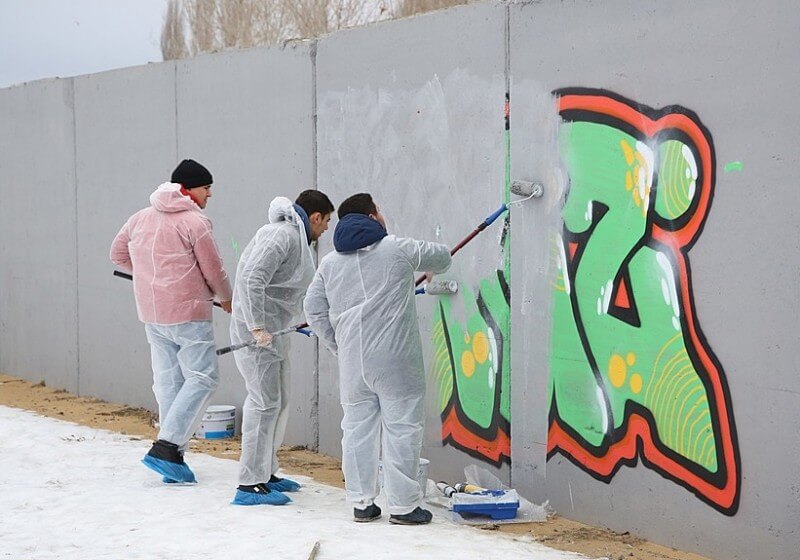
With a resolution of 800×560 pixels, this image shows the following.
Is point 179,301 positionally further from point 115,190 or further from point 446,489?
point 115,190

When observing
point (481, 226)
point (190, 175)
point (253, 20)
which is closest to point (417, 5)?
point (253, 20)

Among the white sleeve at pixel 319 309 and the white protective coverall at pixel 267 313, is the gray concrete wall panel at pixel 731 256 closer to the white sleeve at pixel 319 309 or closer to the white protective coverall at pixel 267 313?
the white sleeve at pixel 319 309

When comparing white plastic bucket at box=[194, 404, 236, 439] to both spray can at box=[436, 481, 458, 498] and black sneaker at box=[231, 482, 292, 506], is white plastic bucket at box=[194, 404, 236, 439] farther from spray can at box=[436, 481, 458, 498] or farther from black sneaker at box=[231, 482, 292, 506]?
spray can at box=[436, 481, 458, 498]

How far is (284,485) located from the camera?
6.89m

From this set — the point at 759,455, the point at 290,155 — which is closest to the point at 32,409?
the point at 290,155

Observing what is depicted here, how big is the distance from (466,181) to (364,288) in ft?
3.52

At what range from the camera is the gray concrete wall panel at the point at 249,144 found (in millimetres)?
8273

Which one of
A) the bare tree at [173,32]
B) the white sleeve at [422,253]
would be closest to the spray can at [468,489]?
the white sleeve at [422,253]

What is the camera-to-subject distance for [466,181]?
22.4 ft

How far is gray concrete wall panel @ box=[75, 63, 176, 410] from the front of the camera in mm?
9844

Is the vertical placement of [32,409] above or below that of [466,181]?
below

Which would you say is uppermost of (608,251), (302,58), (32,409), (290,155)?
(302,58)

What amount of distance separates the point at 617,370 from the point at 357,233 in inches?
54.1

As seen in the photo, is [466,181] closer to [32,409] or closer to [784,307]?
[784,307]
